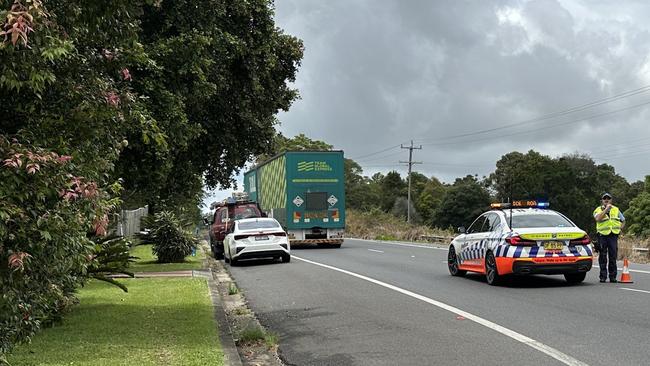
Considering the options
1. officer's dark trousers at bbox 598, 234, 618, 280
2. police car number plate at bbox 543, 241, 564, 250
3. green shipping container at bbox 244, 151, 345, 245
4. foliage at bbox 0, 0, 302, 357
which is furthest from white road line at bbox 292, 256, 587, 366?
green shipping container at bbox 244, 151, 345, 245

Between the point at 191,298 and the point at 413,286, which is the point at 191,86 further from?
the point at 413,286

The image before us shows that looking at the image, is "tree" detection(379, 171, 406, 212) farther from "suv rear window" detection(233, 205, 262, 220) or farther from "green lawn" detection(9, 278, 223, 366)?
"green lawn" detection(9, 278, 223, 366)

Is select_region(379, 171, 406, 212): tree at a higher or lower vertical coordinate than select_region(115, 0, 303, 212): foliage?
higher

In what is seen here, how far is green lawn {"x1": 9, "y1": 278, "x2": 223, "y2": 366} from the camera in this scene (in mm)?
7082

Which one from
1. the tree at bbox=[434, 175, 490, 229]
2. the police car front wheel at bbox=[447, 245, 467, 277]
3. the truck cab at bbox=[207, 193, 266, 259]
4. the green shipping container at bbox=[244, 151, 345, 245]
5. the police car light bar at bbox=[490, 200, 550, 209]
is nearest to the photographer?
the police car light bar at bbox=[490, 200, 550, 209]

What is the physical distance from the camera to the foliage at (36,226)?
4219 mm

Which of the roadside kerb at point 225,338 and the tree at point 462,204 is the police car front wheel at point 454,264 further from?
the tree at point 462,204

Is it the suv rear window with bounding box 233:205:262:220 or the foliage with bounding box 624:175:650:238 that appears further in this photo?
the foliage with bounding box 624:175:650:238

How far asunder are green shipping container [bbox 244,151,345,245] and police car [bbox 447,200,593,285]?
15177 mm

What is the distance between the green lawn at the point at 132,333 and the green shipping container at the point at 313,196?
16.0 m

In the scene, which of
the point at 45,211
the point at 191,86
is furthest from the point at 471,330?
the point at 45,211

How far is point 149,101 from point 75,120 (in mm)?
4311

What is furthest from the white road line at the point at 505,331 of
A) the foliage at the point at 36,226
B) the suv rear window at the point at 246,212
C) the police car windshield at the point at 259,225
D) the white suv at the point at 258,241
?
the suv rear window at the point at 246,212

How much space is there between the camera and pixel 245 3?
11.5 metres
